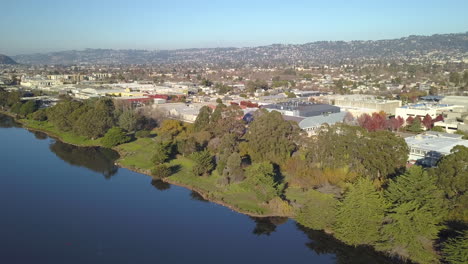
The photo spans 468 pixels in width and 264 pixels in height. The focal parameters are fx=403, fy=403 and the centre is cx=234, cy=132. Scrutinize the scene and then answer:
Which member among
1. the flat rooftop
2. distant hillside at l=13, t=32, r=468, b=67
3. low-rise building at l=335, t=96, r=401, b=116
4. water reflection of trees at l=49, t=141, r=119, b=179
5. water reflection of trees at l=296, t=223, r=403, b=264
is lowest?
water reflection of trees at l=49, t=141, r=119, b=179

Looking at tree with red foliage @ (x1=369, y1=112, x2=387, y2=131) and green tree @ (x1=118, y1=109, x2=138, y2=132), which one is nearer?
tree with red foliage @ (x1=369, y1=112, x2=387, y2=131)

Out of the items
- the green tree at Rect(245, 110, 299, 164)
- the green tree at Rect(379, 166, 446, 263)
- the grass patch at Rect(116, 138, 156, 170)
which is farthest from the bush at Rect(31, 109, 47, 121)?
the green tree at Rect(379, 166, 446, 263)

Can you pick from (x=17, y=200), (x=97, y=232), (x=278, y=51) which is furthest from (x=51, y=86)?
(x=278, y=51)

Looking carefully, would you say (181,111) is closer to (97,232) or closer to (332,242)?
(97,232)

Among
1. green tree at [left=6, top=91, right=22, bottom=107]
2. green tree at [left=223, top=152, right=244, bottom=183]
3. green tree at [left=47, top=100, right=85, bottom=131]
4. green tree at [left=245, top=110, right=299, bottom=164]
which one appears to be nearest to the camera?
green tree at [left=223, top=152, right=244, bottom=183]

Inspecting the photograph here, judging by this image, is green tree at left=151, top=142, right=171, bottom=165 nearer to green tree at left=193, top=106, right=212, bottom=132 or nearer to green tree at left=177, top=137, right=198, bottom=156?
green tree at left=177, top=137, right=198, bottom=156

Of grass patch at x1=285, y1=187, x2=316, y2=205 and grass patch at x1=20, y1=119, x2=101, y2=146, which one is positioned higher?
grass patch at x1=285, y1=187, x2=316, y2=205

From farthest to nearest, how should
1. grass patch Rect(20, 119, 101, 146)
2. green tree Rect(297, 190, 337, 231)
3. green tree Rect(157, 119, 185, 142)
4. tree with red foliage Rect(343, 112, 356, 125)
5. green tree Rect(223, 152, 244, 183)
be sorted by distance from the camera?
tree with red foliage Rect(343, 112, 356, 125) → grass patch Rect(20, 119, 101, 146) → green tree Rect(157, 119, 185, 142) → green tree Rect(223, 152, 244, 183) → green tree Rect(297, 190, 337, 231)
